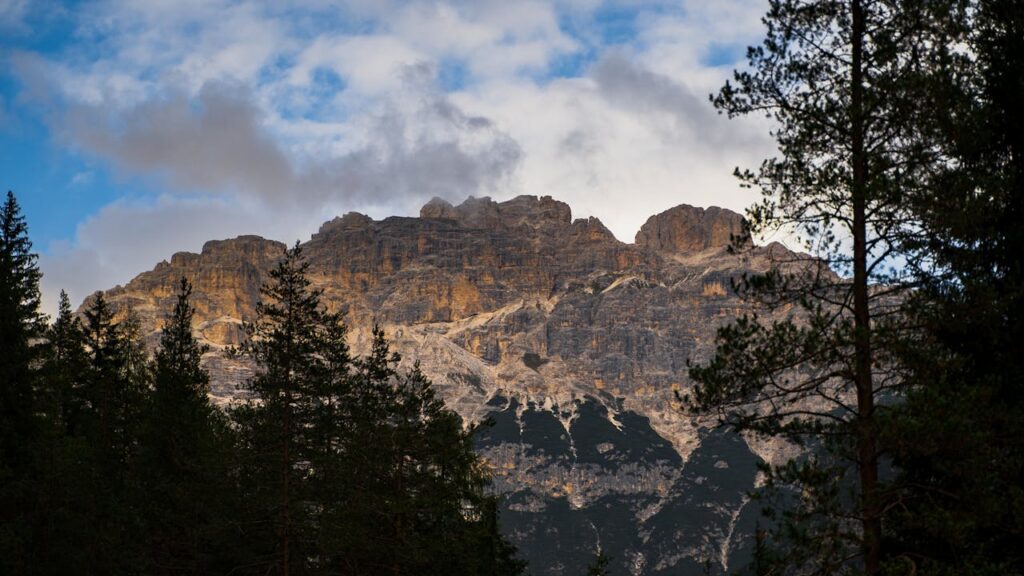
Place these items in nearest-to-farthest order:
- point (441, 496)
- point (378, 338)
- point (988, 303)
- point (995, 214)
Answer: point (988, 303) < point (995, 214) < point (441, 496) < point (378, 338)

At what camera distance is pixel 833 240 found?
16078 mm

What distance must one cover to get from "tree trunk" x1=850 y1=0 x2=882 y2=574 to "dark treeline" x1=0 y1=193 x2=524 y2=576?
19.7 metres

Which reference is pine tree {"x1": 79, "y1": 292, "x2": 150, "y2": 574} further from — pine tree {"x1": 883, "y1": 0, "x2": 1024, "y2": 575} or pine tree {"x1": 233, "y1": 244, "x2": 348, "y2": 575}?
pine tree {"x1": 883, "y1": 0, "x2": 1024, "y2": 575}

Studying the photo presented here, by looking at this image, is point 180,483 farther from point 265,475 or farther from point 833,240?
point 833,240

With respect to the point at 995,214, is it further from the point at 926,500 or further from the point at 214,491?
the point at 214,491

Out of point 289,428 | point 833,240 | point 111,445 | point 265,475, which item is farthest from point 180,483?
point 833,240

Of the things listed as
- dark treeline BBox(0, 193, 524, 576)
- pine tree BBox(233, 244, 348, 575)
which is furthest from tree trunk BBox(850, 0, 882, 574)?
pine tree BBox(233, 244, 348, 575)

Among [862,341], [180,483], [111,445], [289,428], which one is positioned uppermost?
[862,341]

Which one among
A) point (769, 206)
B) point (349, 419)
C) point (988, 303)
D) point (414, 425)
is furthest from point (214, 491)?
point (988, 303)

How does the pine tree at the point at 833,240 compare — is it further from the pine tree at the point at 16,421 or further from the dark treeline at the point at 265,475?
the pine tree at the point at 16,421

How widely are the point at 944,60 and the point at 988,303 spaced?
394 centimetres

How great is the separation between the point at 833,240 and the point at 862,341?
2.14 meters

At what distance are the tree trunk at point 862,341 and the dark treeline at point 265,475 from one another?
19.7m

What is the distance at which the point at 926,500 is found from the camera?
15062 mm
